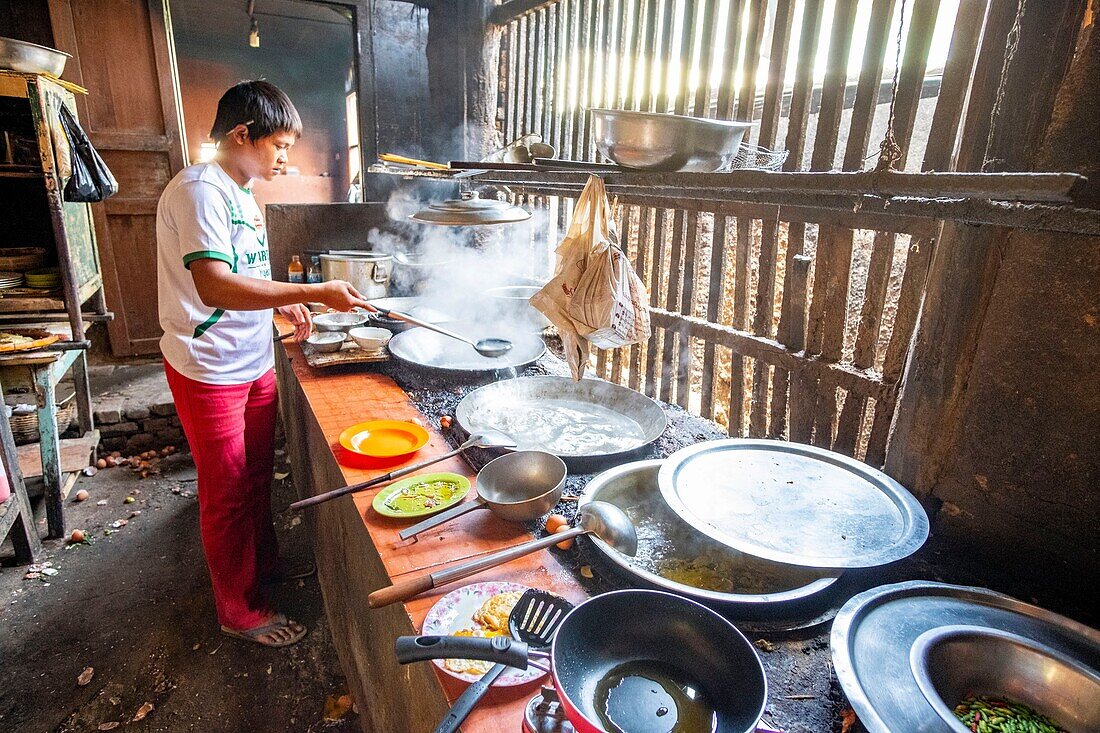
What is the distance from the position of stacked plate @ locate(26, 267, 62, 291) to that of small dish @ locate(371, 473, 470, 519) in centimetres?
457

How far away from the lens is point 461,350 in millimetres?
4211

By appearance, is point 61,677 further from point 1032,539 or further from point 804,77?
point 804,77

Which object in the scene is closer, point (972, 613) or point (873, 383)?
point (972, 613)

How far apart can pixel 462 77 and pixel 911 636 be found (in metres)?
6.60

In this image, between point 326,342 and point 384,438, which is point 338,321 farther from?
point 384,438

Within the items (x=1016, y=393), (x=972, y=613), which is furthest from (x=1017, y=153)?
(x=972, y=613)

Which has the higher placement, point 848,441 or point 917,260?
point 917,260

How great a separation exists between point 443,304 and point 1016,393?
4126mm

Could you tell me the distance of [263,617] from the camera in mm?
3535

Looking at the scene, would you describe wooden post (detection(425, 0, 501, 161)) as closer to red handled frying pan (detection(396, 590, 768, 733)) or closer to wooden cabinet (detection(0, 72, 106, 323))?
wooden cabinet (detection(0, 72, 106, 323))

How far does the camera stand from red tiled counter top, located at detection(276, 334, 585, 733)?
1.71 m

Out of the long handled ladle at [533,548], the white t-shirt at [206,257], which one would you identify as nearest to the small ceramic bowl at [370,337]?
the white t-shirt at [206,257]

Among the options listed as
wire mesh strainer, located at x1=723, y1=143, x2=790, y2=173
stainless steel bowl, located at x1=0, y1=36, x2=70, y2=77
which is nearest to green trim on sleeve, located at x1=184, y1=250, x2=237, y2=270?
wire mesh strainer, located at x1=723, y1=143, x2=790, y2=173

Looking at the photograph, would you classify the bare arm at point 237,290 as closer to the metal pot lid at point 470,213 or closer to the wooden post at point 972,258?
the metal pot lid at point 470,213
